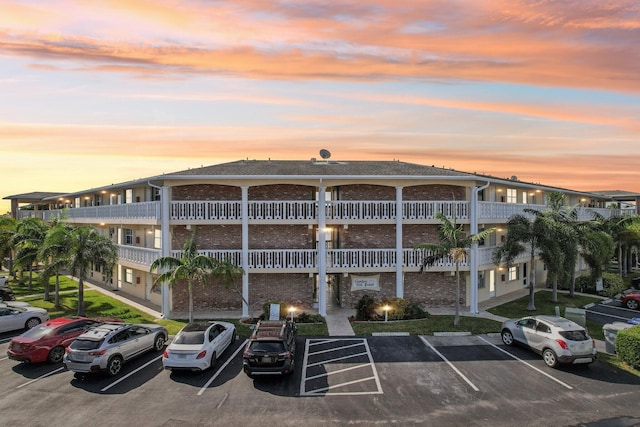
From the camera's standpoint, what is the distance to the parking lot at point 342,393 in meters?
12.0

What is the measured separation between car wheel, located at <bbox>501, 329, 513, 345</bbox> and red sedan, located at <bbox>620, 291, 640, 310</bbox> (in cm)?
1433

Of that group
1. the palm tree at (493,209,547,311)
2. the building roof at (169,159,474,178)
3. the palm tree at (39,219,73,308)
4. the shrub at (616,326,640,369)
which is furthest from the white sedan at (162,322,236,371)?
the palm tree at (493,209,547,311)

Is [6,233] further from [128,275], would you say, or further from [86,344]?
[86,344]

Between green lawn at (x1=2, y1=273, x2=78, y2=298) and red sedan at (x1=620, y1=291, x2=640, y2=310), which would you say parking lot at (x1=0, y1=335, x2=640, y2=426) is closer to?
red sedan at (x1=620, y1=291, x2=640, y2=310)

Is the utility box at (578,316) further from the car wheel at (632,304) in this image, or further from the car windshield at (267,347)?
the car windshield at (267,347)

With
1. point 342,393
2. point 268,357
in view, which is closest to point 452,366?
point 342,393

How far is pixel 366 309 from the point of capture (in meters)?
23.0

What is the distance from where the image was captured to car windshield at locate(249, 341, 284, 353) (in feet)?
46.5

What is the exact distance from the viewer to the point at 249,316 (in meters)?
23.7

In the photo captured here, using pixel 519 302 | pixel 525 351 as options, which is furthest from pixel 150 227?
pixel 519 302

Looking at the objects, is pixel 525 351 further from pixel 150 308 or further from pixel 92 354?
pixel 150 308

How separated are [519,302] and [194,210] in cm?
2233

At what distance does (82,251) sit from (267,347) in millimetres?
15039

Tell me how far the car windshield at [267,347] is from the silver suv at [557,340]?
10524 mm
